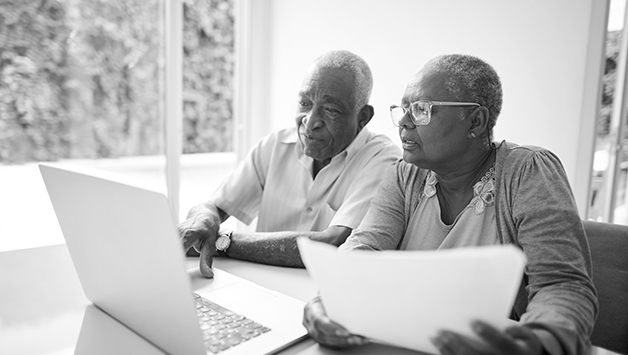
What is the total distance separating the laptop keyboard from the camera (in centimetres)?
74

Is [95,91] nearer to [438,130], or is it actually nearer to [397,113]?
[397,113]

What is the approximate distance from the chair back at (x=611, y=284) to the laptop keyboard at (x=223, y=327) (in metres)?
0.83

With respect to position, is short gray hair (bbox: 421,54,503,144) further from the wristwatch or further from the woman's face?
the wristwatch

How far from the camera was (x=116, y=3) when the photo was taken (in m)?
2.78

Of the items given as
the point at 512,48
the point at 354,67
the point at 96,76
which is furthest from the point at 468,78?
the point at 96,76

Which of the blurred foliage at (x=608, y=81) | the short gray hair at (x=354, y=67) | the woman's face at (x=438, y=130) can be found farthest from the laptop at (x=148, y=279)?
the blurred foliage at (x=608, y=81)

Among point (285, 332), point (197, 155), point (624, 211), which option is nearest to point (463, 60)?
point (285, 332)

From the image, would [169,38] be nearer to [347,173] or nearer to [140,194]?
[347,173]

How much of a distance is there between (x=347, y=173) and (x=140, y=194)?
111 centimetres

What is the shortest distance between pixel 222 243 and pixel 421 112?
2.28 ft

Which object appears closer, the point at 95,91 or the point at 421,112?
the point at 421,112

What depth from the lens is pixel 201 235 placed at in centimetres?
130

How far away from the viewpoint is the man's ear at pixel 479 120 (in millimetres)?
1099

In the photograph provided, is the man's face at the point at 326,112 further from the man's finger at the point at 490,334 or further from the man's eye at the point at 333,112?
the man's finger at the point at 490,334
